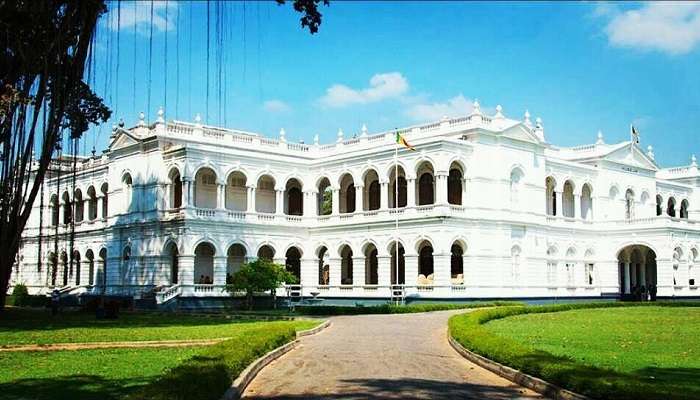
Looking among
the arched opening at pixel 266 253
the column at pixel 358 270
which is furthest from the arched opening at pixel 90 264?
the column at pixel 358 270

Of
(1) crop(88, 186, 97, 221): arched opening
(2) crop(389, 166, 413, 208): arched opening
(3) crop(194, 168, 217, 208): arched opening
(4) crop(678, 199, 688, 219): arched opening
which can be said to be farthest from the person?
(4) crop(678, 199, 688, 219): arched opening

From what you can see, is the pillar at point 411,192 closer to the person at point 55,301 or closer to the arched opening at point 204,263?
the arched opening at point 204,263

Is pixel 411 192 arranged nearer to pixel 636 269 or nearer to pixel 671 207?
pixel 636 269

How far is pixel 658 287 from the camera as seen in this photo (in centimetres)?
5378

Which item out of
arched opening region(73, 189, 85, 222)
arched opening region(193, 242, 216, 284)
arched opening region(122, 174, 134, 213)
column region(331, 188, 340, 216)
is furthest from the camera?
arched opening region(73, 189, 85, 222)

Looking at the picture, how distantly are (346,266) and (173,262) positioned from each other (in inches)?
455

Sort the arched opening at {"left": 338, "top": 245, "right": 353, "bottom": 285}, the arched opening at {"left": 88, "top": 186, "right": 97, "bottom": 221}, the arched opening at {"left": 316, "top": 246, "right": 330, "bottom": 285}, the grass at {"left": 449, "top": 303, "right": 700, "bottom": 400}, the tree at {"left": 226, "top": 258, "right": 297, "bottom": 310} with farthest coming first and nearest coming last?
the arched opening at {"left": 88, "top": 186, "right": 97, "bottom": 221} → the arched opening at {"left": 316, "top": 246, "right": 330, "bottom": 285} → the arched opening at {"left": 338, "top": 245, "right": 353, "bottom": 285} → the tree at {"left": 226, "top": 258, "right": 297, "bottom": 310} → the grass at {"left": 449, "top": 303, "right": 700, "bottom": 400}

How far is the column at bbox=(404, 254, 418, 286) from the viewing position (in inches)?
1858

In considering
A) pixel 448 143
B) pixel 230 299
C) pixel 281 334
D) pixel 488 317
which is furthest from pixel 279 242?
pixel 281 334

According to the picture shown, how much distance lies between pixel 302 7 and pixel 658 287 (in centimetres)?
4260

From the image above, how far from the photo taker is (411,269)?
155 feet

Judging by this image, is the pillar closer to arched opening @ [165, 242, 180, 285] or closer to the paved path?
arched opening @ [165, 242, 180, 285]

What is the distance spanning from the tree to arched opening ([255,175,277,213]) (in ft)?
36.1

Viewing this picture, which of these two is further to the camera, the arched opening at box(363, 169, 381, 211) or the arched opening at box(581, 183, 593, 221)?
the arched opening at box(581, 183, 593, 221)
